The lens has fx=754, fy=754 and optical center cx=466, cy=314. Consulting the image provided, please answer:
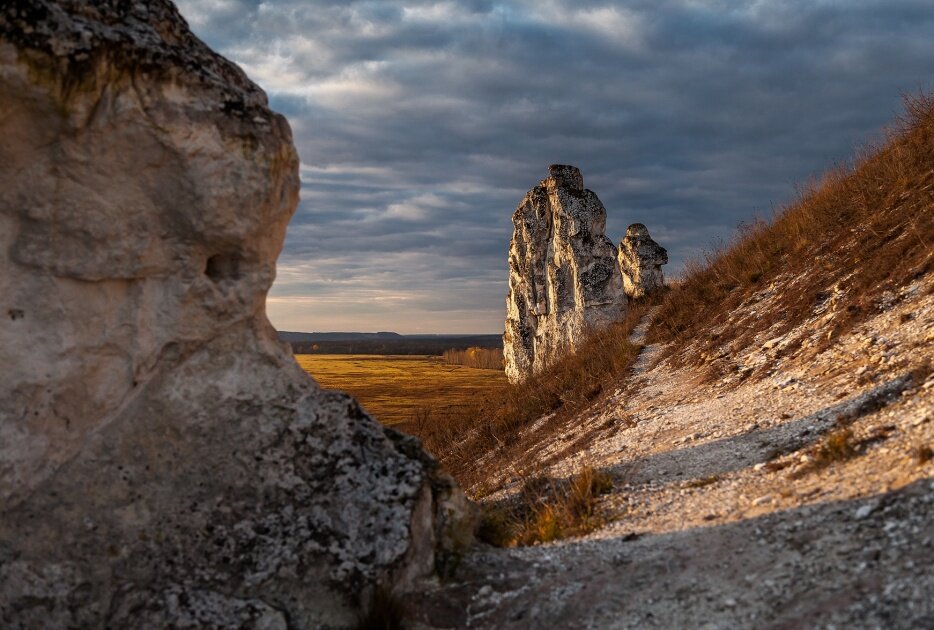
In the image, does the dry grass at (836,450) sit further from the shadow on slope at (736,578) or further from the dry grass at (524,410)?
the dry grass at (524,410)

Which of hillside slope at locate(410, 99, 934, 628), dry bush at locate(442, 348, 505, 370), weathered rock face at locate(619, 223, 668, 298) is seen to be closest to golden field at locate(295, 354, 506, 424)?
weathered rock face at locate(619, 223, 668, 298)

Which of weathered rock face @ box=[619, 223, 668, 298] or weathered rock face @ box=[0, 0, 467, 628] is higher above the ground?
weathered rock face @ box=[619, 223, 668, 298]

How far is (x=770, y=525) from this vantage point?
5.27 metres

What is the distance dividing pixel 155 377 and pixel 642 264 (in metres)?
21.1

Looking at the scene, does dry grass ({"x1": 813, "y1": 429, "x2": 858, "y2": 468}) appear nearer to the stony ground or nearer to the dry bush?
the stony ground

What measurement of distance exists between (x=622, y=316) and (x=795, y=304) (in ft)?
33.8

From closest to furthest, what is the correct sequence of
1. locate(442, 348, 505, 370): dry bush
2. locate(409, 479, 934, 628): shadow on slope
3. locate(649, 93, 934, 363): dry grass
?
locate(409, 479, 934, 628): shadow on slope → locate(649, 93, 934, 363): dry grass → locate(442, 348, 505, 370): dry bush

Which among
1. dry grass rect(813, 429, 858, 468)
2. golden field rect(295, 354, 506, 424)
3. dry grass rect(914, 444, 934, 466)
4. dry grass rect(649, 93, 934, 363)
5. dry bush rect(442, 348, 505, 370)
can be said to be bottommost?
golden field rect(295, 354, 506, 424)

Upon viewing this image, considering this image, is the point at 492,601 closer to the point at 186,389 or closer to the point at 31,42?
the point at 186,389

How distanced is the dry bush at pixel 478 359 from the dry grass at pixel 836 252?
70.5 meters

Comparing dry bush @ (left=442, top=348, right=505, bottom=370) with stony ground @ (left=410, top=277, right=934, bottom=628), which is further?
dry bush @ (left=442, top=348, right=505, bottom=370)

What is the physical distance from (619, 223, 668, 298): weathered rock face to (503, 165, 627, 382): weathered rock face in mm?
873

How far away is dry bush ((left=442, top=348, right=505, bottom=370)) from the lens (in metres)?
91.5

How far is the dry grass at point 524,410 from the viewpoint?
15.0m
